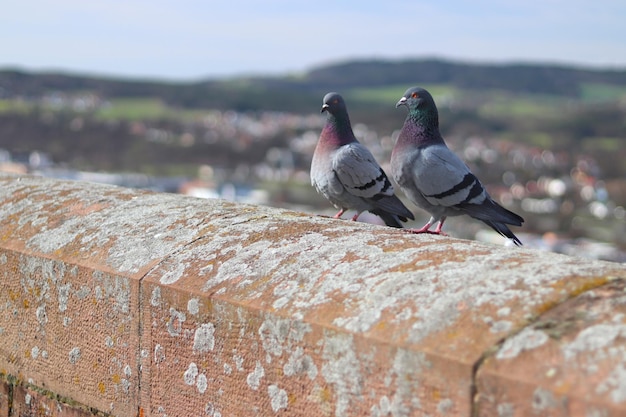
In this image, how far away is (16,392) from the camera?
3336 millimetres

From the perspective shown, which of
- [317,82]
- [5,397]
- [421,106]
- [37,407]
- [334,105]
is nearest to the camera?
[37,407]

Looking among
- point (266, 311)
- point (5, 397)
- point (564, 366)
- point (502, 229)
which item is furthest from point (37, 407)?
point (502, 229)

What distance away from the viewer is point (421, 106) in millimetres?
4371

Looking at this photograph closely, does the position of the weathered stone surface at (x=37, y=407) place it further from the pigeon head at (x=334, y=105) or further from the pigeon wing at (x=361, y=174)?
the pigeon head at (x=334, y=105)

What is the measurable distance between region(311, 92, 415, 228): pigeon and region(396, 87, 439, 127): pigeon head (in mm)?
592

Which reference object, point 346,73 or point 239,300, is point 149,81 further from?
point 239,300

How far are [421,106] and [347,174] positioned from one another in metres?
0.85

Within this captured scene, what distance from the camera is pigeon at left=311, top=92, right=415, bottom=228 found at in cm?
498

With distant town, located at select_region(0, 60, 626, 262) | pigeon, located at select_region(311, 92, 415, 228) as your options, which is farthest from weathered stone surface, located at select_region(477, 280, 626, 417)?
distant town, located at select_region(0, 60, 626, 262)

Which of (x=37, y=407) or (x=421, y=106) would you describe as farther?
(x=421, y=106)

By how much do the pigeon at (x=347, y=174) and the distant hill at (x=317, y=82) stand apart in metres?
127

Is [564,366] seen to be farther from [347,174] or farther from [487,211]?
[347,174]

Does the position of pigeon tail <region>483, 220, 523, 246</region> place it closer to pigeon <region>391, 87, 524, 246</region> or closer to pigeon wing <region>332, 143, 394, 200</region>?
pigeon <region>391, 87, 524, 246</region>

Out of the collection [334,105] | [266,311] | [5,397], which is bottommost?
[5,397]
